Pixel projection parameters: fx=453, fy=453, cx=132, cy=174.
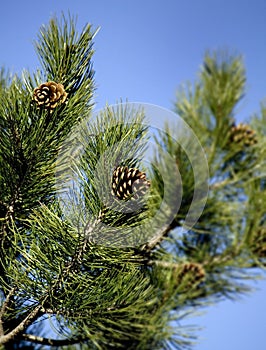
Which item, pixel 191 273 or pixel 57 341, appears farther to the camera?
pixel 57 341

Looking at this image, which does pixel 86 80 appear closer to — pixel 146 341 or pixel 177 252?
pixel 177 252

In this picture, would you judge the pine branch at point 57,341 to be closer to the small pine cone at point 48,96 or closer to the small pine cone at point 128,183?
the small pine cone at point 128,183

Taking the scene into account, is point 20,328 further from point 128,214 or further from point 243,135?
point 243,135

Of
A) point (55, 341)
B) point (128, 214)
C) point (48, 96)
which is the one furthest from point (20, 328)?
point (48, 96)

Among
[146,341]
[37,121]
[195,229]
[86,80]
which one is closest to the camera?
[146,341]

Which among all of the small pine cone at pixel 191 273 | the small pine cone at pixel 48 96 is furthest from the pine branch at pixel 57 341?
the small pine cone at pixel 48 96

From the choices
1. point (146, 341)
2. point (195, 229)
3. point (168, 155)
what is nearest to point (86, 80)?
point (168, 155)
